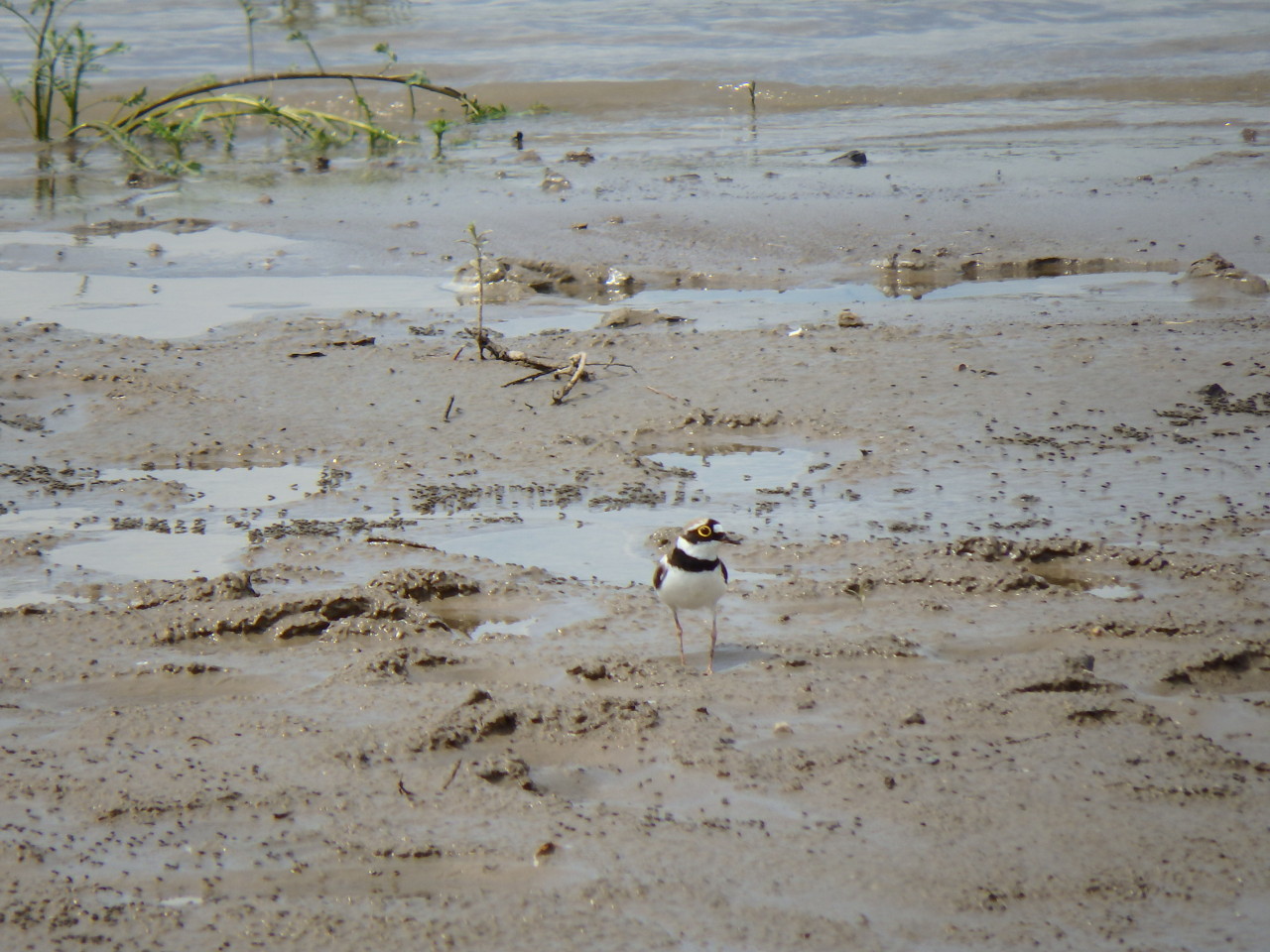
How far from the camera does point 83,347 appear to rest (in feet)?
22.4

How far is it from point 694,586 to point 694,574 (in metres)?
0.03

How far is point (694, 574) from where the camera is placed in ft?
12.7

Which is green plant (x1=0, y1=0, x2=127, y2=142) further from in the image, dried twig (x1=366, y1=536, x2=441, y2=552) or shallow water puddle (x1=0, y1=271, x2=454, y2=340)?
dried twig (x1=366, y1=536, x2=441, y2=552)

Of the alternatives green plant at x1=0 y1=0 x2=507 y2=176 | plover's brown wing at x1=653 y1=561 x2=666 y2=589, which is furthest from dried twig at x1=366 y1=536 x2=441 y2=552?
green plant at x1=0 y1=0 x2=507 y2=176

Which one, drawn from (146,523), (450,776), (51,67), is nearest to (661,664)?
(450,776)

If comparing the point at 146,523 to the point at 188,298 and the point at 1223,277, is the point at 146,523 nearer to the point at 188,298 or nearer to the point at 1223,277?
the point at 188,298

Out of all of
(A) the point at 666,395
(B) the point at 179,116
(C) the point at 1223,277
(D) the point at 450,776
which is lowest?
(D) the point at 450,776

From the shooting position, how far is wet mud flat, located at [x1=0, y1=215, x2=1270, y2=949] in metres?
2.79

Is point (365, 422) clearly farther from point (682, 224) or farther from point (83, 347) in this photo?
point (682, 224)

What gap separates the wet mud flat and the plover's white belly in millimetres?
193

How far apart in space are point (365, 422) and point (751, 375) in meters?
1.79

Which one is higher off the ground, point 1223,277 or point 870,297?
point 1223,277

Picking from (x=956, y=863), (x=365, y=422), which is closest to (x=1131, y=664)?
(x=956, y=863)

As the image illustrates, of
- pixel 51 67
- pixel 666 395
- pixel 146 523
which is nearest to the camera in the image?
pixel 146 523
